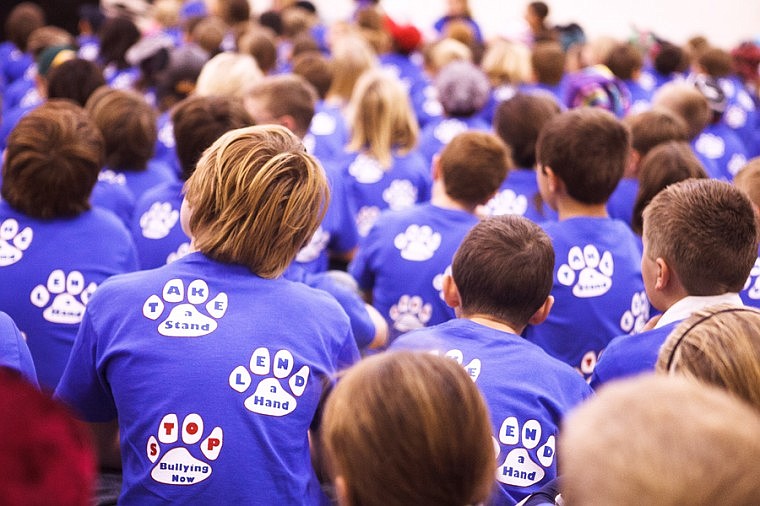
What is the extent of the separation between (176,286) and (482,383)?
831mm

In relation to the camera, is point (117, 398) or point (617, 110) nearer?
point (117, 398)

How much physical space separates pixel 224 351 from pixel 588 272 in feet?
5.65

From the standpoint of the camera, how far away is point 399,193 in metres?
5.03

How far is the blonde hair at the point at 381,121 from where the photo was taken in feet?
16.5

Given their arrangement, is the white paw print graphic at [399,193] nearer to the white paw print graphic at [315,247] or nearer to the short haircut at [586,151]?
the white paw print graphic at [315,247]

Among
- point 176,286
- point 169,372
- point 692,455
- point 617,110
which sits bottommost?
point 617,110

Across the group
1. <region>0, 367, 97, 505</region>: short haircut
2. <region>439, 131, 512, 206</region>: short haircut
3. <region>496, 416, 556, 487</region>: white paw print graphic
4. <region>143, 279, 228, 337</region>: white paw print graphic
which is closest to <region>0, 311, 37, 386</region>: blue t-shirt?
<region>143, 279, 228, 337</region>: white paw print graphic

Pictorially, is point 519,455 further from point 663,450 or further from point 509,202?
point 509,202

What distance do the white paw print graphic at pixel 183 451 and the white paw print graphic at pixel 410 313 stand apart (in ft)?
5.82

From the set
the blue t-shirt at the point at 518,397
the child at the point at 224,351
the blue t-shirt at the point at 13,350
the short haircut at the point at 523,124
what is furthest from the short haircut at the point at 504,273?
the short haircut at the point at 523,124

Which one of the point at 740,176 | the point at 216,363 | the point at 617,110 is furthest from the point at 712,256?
the point at 617,110

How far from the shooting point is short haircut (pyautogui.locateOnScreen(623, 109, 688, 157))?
15.0 ft

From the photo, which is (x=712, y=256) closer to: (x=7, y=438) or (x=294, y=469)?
(x=294, y=469)

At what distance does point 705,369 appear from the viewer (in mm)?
1723
